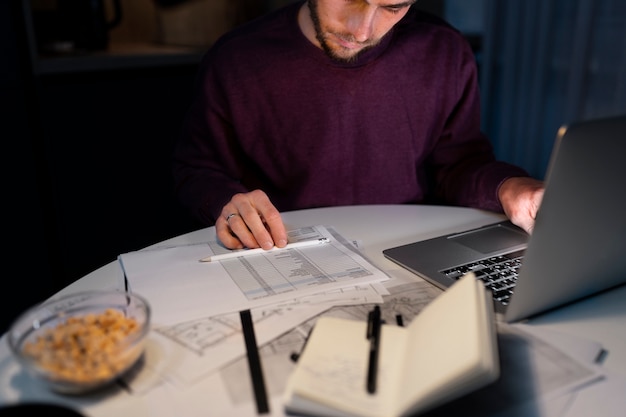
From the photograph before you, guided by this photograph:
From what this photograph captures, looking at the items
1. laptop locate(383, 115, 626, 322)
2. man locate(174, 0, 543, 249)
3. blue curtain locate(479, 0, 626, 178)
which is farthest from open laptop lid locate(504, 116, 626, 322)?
blue curtain locate(479, 0, 626, 178)

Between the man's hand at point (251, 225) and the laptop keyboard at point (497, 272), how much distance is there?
10.8 inches

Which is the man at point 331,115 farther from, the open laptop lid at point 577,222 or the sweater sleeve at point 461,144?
the open laptop lid at point 577,222

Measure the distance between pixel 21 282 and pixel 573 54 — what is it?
7.03ft

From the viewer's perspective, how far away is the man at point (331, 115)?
1.28 metres

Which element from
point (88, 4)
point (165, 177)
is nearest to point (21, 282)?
point (165, 177)

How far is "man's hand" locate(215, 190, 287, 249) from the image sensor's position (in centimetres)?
91

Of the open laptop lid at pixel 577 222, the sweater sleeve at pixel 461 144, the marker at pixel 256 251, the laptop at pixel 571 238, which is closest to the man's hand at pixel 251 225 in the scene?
the marker at pixel 256 251

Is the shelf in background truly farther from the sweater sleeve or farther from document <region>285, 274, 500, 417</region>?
document <region>285, 274, 500, 417</region>

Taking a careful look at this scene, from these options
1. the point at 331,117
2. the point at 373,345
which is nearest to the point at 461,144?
the point at 331,117

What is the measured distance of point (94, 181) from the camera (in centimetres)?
208

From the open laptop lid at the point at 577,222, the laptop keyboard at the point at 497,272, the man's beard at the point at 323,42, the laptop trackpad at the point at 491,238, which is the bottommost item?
the laptop trackpad at the point at 491,238

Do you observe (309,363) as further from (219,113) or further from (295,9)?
(295,9)

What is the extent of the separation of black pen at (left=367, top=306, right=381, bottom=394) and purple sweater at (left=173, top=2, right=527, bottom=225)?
638 mm

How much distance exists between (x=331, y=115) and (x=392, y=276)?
0.57 metres
